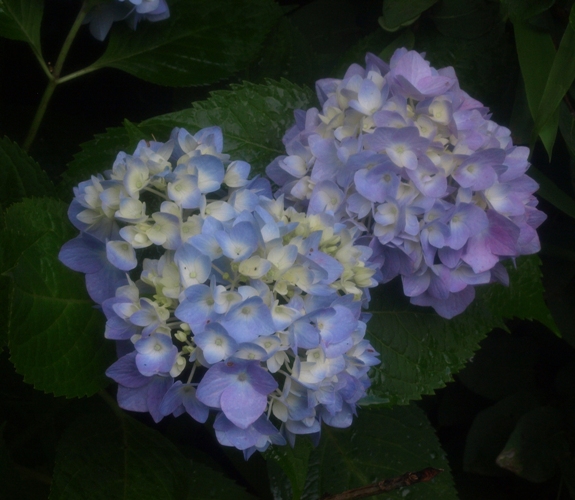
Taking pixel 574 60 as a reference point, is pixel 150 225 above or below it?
below

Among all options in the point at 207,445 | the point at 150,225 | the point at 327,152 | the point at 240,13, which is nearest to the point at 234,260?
the point at 150,225

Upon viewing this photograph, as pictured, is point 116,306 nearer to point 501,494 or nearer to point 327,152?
point 327,152

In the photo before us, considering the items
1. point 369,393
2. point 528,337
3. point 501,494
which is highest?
point 369,393

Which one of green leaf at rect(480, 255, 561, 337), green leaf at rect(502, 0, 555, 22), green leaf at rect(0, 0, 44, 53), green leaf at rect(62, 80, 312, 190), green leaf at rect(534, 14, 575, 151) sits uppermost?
green leaf at rect(502, 0, 555, 22)

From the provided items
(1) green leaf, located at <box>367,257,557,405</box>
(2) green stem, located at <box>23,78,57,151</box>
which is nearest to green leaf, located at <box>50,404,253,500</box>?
(1) green leaf, located at <box>367,257,557,405</box>

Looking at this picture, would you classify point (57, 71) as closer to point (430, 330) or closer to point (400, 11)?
point (400, 11)

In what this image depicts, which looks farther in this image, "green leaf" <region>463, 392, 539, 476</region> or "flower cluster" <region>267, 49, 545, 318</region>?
"green leaf" <region>463, 392, 539, 476</region>

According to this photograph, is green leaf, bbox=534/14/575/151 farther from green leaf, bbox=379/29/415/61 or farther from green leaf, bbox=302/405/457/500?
green leaf, bbox=302/405/457/500
